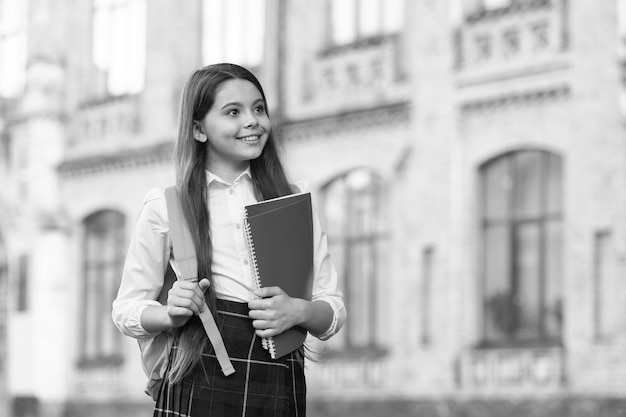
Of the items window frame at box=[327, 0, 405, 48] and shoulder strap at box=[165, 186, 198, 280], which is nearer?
shoulder strap at box=[165, 186, 198, 280]

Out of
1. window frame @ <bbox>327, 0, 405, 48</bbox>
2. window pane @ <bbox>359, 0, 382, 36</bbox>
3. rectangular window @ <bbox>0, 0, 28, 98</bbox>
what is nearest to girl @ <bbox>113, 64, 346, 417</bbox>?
window frame @ <bbox>327, 0, 405, 48</bbox>

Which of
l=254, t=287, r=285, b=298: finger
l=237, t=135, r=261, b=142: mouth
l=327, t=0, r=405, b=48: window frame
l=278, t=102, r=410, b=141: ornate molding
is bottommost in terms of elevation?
l=254, t=287, r=285, b=298: finger

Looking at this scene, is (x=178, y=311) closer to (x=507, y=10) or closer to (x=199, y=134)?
(x=199, y=134)

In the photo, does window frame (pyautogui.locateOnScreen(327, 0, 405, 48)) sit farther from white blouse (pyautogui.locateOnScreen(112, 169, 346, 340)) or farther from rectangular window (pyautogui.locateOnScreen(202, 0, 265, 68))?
white blouse (pyautogui.locateOnScreen(112, 169, 346, 340))

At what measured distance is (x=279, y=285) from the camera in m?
3.01

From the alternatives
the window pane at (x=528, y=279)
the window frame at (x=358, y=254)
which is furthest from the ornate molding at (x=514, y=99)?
the window frame at (x=358, y=254)

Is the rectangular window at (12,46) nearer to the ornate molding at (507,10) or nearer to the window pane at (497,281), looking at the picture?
the ornate molding at (507,10)

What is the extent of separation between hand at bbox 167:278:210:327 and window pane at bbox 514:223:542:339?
11.1 meters

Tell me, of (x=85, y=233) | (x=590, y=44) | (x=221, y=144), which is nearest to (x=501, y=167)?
(x=590, y=44)

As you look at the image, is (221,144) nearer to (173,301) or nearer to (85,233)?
(173,301)

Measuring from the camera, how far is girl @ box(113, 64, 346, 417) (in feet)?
9.89

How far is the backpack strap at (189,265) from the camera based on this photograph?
118 inches

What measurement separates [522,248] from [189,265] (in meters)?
11.3

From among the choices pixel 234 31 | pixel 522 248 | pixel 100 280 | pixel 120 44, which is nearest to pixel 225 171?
pixel 522 248
